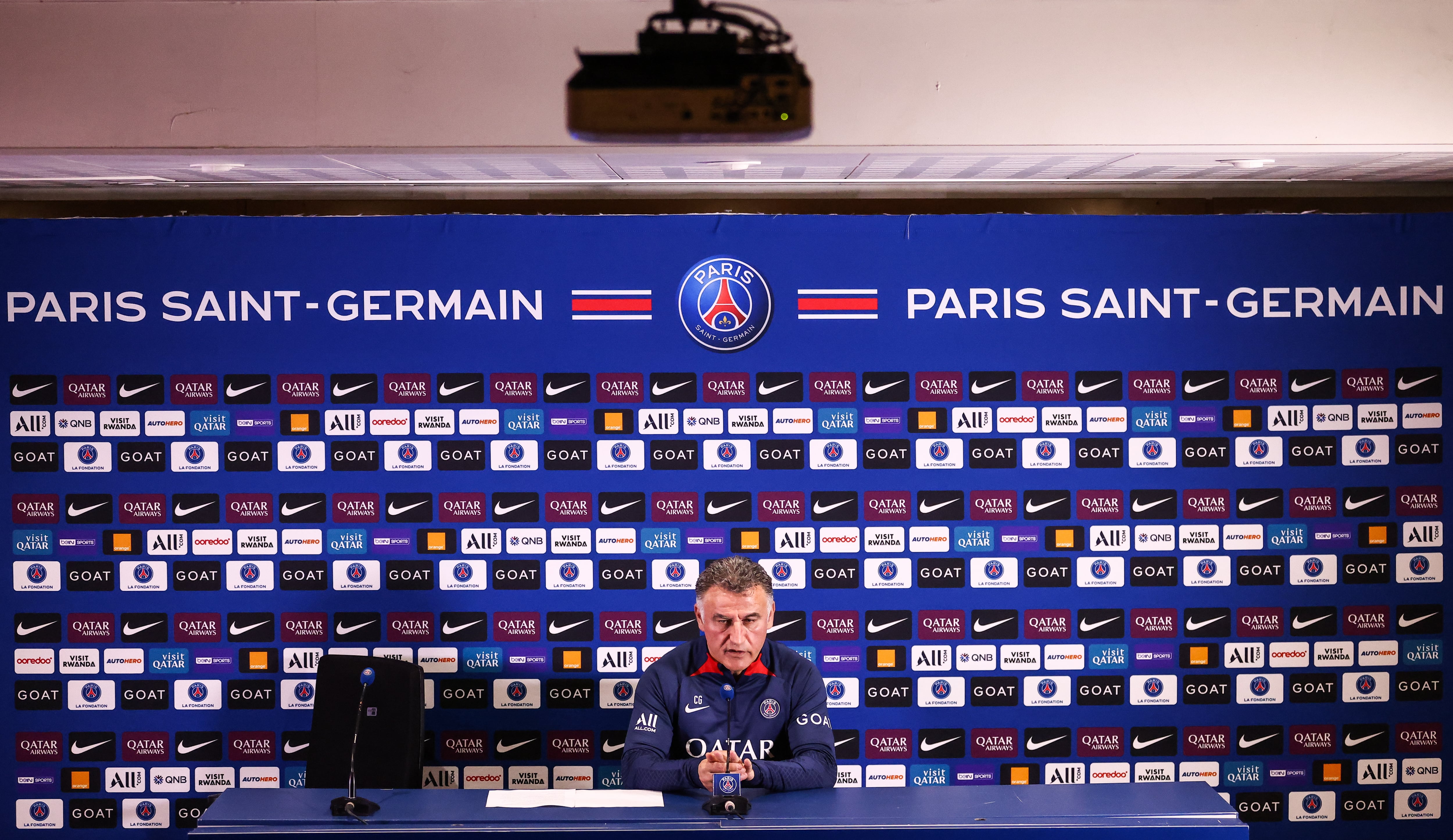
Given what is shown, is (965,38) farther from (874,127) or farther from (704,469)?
(704,469)

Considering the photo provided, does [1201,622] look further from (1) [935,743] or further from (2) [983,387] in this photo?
(2) [983,387]


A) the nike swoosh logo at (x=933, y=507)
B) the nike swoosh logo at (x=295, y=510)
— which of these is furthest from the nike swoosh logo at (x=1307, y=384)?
the nike swoosh logo at (x=295, y=510)

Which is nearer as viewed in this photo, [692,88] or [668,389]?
[692,88]

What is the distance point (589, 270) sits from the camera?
367 centimetres

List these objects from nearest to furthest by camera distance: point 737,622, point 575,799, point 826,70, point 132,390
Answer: point 575,799 < point 737,622 < point 826,70 < point 132,390

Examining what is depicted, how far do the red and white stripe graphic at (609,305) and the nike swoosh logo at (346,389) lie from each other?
0.79 m

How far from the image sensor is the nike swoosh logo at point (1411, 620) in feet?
12.2

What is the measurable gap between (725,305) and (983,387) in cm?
101

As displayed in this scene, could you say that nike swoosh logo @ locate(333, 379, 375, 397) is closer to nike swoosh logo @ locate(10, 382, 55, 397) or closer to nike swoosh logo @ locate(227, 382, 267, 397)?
nike swoosh logo @ locate(227, 382, 267, 397)

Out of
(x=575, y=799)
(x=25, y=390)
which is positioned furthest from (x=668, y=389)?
(x=25, y=390)

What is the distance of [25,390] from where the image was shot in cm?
366

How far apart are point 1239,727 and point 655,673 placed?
2.35m

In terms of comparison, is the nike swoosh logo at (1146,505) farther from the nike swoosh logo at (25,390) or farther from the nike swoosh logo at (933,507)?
the nike swoosh logo at (25,390)

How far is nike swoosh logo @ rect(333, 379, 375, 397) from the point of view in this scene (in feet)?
12.0
